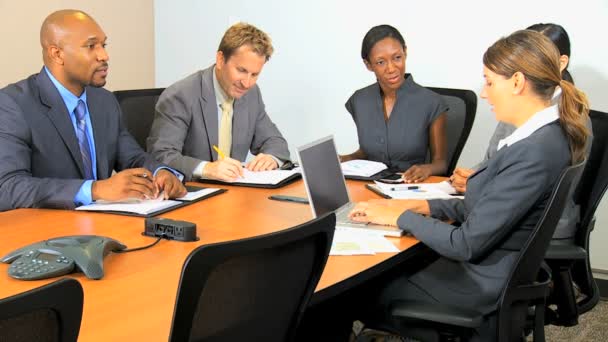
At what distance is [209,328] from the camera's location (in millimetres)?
1302

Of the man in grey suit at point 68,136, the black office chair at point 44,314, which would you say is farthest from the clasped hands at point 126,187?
the black office chair at point 44,314

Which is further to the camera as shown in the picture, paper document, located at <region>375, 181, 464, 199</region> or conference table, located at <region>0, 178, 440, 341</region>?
paper document, located at <region>375, 181, 464, 199</region>

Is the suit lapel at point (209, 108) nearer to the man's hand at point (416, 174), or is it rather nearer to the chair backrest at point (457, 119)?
the man's hand at point (416, 174)

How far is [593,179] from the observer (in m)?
2.85

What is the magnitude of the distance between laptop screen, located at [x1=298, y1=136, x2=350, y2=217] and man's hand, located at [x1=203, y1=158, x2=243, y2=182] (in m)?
0.51

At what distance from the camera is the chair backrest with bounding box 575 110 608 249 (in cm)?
272

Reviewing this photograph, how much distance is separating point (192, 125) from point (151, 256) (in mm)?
1468

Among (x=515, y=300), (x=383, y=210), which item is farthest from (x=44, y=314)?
(x=383, y=210)

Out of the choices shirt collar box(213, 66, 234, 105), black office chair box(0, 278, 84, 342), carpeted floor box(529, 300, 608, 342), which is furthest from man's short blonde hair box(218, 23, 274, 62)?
black office chair box(0, 278, 84, 342)

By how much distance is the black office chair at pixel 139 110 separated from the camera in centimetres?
352

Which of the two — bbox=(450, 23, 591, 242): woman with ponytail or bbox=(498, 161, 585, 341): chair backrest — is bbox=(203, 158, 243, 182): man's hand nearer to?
bbox=(450, 23, 591, 242): woman with ponytail

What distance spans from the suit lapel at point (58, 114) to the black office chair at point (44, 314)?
179cm

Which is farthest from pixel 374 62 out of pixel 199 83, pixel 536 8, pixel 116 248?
pixel 116 248

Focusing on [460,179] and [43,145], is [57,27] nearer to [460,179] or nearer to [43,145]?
[43,145]
